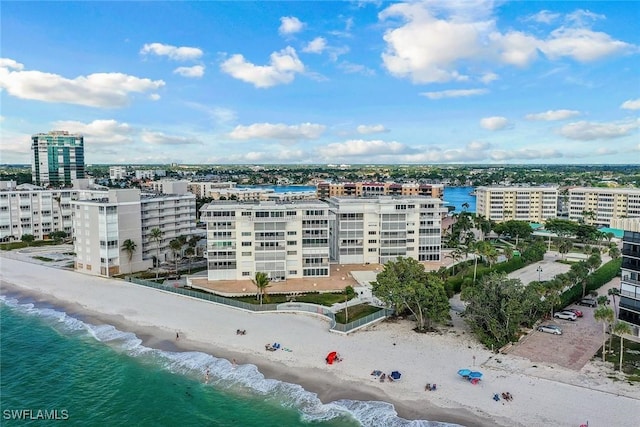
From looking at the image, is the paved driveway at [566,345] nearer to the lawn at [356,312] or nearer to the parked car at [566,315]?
the parked car at [566,315]

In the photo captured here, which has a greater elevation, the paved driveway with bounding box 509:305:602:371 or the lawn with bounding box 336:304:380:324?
the lawn with bounding box 336:304:380:324

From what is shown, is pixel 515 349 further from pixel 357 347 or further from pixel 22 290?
pixel 22 290

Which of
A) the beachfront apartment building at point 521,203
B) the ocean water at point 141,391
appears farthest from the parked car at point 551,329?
the beachfront apartment building at point 521,203

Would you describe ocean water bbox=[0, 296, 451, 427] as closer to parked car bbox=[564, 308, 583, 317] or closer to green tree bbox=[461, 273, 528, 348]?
green tree bbox=[461, 273, 528, 348]

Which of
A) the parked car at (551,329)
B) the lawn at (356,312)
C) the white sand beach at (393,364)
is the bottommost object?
the white sand beach at (393,364)

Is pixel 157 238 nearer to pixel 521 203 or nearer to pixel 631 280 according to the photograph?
pixel 631 280

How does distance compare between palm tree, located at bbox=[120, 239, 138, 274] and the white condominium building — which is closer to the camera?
palm tree, located at bbox=[120, 239, 138, 274]

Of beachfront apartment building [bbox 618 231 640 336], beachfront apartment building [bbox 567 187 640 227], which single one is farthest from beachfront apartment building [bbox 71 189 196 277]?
beachfront apartment building [bbox 567 187 640 227]
